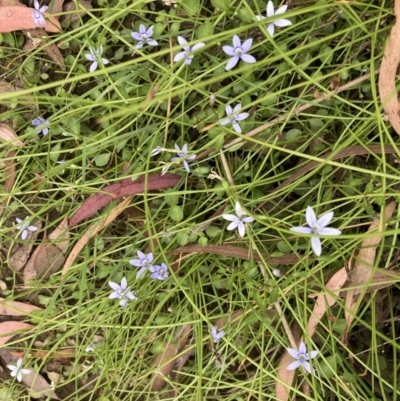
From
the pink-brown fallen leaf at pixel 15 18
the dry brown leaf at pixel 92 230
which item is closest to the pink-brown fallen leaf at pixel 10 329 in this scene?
the dry brown leaf at pixel 92 230

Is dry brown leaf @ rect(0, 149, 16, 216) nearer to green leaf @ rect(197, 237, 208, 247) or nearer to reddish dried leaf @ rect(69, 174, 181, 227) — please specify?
reddish dried leaf @ rect(69, 174, 181, 227)

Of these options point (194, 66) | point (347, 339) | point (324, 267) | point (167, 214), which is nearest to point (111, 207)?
point (167, 214)

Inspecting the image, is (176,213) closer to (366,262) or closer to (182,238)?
(182,238)

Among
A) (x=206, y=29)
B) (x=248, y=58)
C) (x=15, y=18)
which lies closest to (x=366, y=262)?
(x=248, y=58)

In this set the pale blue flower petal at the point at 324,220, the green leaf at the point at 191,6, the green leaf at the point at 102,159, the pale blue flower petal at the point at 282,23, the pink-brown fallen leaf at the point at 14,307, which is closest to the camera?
the pale blue flower petal at the point at 324,220

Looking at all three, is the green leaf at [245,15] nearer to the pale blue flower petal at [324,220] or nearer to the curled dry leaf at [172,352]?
the pale blue flower petal at [324,220]
